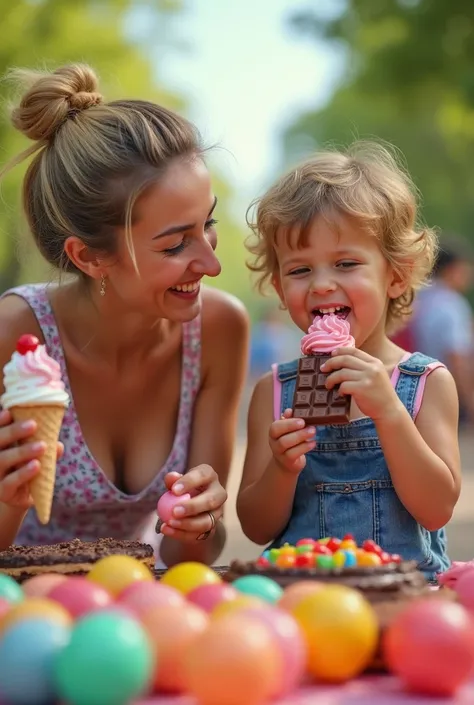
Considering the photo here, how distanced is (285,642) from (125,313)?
2.37 m

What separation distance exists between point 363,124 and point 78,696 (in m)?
41.6

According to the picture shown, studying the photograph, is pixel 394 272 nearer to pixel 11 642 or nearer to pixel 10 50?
pixel 11 642

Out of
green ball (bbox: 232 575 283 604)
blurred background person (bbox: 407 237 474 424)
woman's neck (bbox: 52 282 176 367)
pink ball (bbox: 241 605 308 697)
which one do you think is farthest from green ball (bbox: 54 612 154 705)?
blurred background person (bbox: 407 237 474 424)

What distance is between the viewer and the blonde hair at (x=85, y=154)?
395 centimetres

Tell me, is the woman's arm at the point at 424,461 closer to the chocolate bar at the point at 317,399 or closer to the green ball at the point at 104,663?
the chocolate bar at the point at 317,399

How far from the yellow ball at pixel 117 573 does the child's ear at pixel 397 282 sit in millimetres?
1687

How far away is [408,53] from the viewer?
2080 cm

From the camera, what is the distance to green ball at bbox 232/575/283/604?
240 cm

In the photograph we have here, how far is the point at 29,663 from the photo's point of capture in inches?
77.9

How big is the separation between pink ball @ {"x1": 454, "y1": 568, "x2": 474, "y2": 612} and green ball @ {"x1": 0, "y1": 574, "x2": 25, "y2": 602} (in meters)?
1.02

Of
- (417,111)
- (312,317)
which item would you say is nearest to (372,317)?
(312,317)

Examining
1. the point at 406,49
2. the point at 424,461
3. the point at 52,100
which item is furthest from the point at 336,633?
the point at 406,49

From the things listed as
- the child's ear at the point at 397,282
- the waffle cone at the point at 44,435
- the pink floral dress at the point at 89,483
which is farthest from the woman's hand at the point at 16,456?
the child's ear at the point at 397,282

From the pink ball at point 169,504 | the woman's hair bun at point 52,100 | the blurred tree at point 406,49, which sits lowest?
the pink ball at point 169,504
